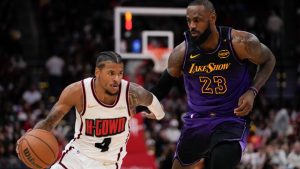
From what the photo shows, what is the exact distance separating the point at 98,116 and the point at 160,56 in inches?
356

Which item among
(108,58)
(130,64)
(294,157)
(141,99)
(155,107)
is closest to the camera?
(108,58)

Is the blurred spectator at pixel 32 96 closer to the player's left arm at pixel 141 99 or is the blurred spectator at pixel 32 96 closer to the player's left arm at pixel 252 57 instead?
the player's left arm at pixel 141 99

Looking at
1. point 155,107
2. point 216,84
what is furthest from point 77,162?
point 216,84

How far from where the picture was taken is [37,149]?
20.8 ft

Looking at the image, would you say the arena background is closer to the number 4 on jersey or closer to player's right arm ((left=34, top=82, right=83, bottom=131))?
the number 4 on jersey

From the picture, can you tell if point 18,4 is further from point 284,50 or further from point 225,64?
point 225,64

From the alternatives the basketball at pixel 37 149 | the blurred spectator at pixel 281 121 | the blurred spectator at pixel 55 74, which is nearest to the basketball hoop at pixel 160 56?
the blurred spectator at pixel 281 121

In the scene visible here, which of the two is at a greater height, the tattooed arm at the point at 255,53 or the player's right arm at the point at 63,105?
the tattooed arm at the point at 255,53

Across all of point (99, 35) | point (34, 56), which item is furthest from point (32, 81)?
point (99, 35)

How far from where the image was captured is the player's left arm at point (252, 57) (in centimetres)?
639

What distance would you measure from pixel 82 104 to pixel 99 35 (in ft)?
46.6

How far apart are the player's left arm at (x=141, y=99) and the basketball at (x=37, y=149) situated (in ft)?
2.81

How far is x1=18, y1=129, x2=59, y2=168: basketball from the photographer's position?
6.36 m

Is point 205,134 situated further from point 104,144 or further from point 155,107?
point 104,144
